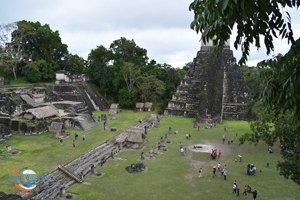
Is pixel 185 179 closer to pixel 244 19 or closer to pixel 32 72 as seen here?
pixel 244 19

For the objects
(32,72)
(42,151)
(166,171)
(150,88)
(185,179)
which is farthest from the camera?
(150,88)

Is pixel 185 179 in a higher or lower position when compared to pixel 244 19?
lower

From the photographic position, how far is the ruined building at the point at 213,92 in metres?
30.2

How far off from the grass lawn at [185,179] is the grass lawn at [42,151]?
130 inches

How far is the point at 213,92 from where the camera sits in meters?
31.8

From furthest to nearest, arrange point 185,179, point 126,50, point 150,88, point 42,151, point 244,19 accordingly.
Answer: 1. point 126,50
2. point 150,88
3. point 42,151
4. point 185,179
5. point 244,19

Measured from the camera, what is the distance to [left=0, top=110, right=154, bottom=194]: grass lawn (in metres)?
13.7

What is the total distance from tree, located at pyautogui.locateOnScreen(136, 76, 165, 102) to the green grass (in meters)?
17.0

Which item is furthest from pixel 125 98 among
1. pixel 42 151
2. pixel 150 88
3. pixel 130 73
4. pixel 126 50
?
pixel 42 151

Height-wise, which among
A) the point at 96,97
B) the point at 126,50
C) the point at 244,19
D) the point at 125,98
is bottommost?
the point at 96,97

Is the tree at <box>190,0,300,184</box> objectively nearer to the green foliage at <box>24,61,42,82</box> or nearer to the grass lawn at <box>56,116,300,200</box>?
the grass lawn at <box>56,116,300,200</box>

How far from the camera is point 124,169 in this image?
14.2m

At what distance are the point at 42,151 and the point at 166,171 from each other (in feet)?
34.3

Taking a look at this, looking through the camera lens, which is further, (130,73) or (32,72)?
(130,73)
